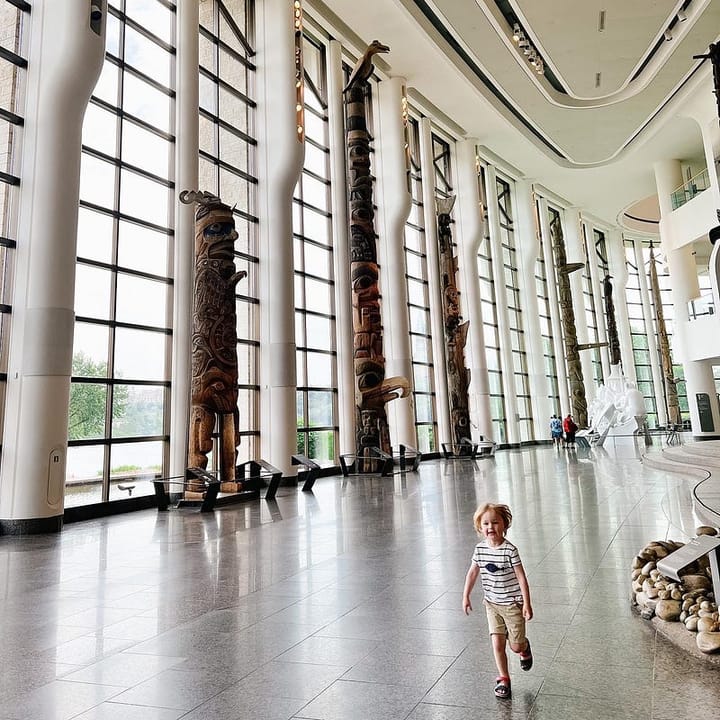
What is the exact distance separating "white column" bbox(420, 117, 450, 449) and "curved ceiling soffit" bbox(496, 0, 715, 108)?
4.66 metres

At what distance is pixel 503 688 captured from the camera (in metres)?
2.73

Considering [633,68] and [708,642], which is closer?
[708,642]

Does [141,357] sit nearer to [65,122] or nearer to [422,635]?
[65,122]

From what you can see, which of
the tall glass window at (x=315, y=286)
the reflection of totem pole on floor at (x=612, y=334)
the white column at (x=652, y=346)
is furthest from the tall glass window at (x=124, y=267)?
the white column at (x=652, y=346)

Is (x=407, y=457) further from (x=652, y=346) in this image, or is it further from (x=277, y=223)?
(x=652, y=346)

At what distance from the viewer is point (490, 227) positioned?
93.6 ft

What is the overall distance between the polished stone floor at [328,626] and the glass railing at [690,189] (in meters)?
20.2

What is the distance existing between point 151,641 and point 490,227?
2705 centimetres

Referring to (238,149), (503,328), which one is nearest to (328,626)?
(238,149)

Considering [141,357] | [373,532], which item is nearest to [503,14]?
[141,357]

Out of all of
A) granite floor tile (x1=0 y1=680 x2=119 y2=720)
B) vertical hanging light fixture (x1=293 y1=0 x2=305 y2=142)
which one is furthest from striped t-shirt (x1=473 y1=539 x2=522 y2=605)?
vertical hanging light fixture (x1=293 y1=0 x2=305 y2=142)

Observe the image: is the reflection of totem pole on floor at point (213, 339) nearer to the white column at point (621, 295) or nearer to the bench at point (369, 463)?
the bench at point (369, 463)

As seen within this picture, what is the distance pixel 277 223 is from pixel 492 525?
505 inches

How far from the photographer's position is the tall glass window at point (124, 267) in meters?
11.1
